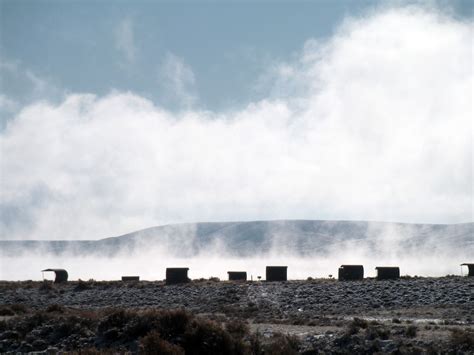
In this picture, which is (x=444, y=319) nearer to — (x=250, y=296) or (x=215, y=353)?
(x=215, y=353)

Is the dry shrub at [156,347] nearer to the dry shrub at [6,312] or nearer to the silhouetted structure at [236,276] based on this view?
the dry shrub at [6,312]

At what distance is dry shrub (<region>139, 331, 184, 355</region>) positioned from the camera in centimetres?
2306

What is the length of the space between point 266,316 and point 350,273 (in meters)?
21.1

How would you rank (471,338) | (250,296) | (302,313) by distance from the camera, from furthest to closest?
(250,296)
(302,313)
(471,338)

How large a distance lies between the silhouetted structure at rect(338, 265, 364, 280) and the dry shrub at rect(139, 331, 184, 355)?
111 feet

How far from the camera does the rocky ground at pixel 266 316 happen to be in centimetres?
2441

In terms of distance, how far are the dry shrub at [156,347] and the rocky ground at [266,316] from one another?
0.08 m

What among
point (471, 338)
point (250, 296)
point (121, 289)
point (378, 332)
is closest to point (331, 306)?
point (250, 296)

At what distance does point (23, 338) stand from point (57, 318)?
78.6 inches

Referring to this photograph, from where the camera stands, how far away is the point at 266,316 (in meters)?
36.7

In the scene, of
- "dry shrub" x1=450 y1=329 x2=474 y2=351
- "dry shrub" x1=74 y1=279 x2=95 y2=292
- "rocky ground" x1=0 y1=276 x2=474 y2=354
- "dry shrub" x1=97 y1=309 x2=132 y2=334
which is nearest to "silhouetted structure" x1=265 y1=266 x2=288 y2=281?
"rocky ground" x1=0 y1=276 x2=474 y2=354

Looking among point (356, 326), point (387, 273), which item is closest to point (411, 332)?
point (356, 326)

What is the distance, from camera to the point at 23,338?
29.9 meters

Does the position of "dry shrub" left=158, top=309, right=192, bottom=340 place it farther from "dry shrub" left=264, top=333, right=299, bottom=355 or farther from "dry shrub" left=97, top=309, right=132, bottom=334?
"dry shrub" left=264, top=333, right=299, bottom=355
